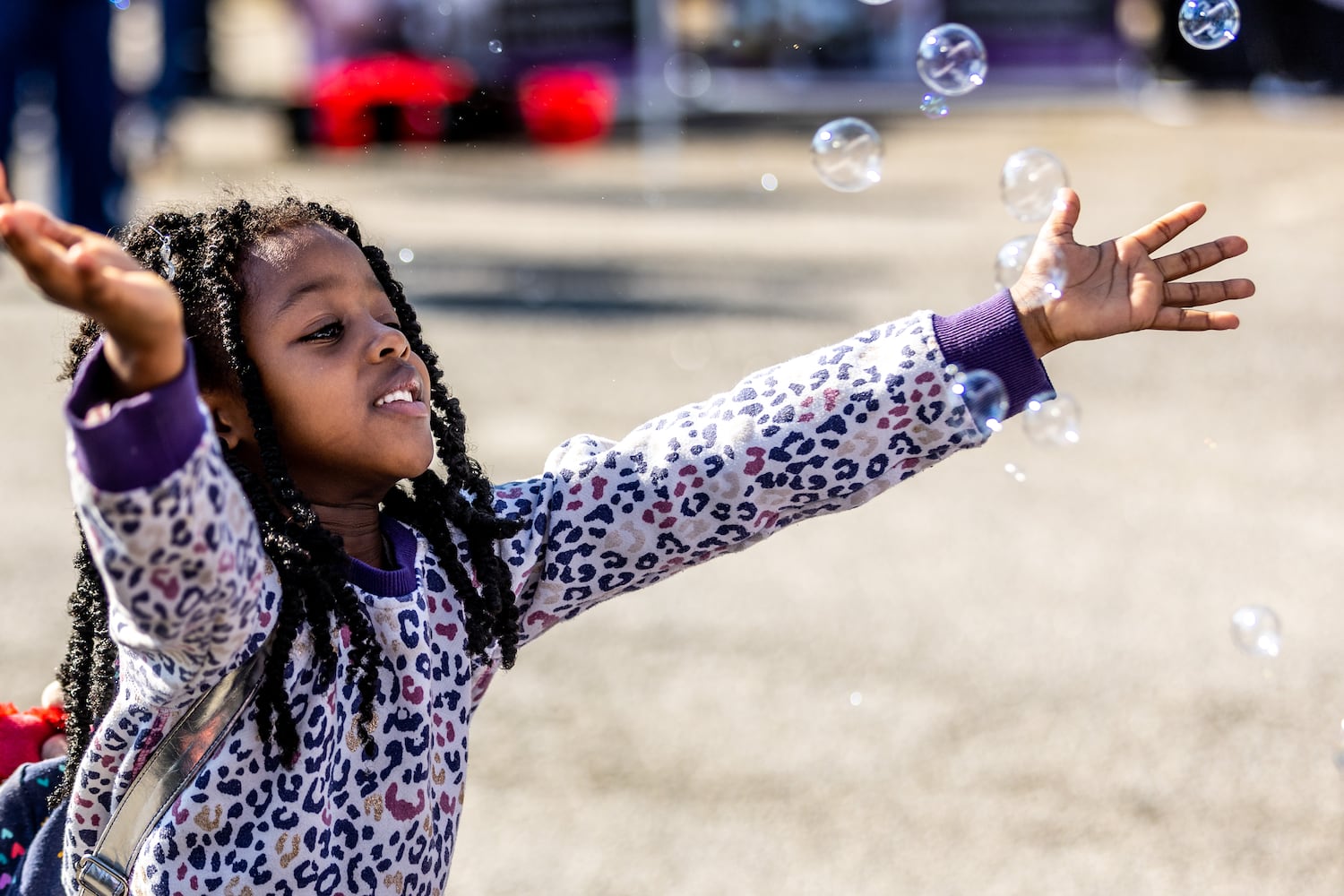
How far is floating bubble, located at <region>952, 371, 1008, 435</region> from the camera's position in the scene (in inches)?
74.6

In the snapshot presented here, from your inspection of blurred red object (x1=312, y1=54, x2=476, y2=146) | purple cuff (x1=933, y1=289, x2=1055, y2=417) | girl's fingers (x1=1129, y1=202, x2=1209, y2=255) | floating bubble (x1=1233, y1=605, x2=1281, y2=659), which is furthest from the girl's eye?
blurred red object (x1=312, y1=54, x2=476, y2=146)

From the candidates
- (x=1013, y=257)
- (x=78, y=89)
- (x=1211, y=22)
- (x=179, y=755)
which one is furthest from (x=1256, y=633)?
(x=78, y=89)

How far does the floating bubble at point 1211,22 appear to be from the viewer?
2680 millimetres

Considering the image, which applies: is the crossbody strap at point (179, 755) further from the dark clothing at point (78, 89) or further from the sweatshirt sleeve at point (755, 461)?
the dark clothing at point (78, 89)

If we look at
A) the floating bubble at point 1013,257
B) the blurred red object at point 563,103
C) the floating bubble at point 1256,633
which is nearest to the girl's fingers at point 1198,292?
the floating bubble at point 1013,257

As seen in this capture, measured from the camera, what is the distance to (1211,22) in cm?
268

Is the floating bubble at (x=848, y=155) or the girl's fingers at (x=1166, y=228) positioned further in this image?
the floating bubble at (x=848, y=155)

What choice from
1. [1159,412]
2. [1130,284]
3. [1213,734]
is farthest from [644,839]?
A: [1159,412]

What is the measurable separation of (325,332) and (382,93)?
974cm

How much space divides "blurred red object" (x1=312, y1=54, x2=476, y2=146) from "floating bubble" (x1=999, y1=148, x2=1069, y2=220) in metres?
7.91

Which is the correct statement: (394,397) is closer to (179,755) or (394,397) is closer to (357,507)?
(357,507)

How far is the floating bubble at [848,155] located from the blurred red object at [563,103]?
32.2 feet

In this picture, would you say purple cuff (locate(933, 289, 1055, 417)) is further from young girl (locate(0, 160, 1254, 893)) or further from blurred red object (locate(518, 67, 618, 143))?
blurred red object (locate(518, 67, 618, 143))

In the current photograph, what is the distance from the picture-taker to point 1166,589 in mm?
3973
